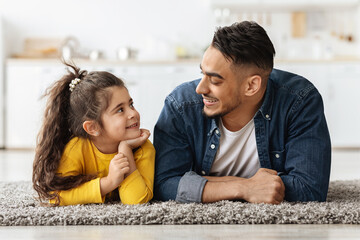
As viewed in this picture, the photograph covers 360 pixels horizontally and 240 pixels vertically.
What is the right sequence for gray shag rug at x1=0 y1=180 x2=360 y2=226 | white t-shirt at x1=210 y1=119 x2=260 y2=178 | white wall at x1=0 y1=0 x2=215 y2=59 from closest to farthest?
gray shag rug at x1=0 y1=180 x2=360 y2=226 < white t-shirt at x1=210 y1=119 x2=260 y2=178 < white wall at x1=0 y1=0 x2=215 y2=59

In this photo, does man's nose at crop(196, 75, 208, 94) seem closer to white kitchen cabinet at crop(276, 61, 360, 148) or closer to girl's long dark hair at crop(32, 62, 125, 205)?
girl's long dark hair at crop(32, 62, 125, 205)

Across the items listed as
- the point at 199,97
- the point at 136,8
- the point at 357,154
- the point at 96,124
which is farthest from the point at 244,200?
the point at 136,8

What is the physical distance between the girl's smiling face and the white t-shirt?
0.33 meters

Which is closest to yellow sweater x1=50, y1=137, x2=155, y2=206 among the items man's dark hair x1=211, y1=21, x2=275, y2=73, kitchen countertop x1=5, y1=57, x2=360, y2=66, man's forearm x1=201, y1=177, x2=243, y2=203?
man's forearm x1=201, y1=177, x2=243, y2=203

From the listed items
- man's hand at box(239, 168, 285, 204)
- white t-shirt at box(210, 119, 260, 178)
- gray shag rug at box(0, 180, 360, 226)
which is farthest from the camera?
white t-shirt at box(210, 119, 260, 178)

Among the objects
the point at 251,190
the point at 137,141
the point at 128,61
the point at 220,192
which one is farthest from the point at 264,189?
the point at 128,61

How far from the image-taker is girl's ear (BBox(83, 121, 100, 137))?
1.96 m

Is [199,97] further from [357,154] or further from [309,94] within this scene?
[357,154]

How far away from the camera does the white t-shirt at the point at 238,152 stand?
2.04 meters

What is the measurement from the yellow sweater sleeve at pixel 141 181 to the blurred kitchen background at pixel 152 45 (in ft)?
10.8

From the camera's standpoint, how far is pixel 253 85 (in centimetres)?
196

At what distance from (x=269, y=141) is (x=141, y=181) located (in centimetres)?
50

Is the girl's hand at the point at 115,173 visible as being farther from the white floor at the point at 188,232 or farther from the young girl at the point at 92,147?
the white floor at the point at 188,232

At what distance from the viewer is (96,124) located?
77.7 inches
